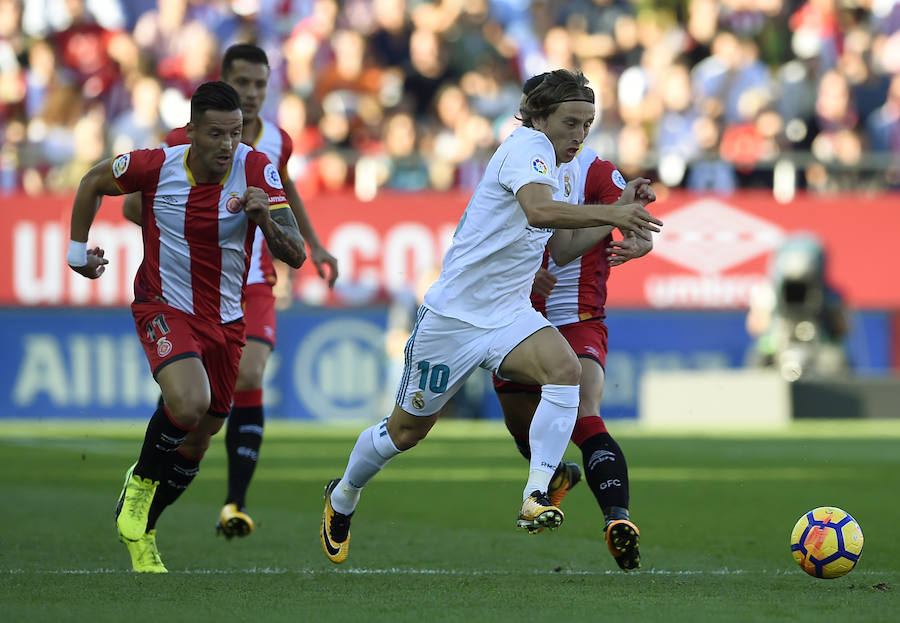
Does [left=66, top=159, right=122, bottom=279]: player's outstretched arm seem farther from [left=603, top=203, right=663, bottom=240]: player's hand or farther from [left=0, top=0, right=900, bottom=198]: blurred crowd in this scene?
[left=0, top=0, right=900, bottom=198]: blurred crowd

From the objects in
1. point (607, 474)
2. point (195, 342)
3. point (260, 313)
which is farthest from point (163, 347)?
point (607, 474)


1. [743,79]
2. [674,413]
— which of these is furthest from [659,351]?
[743,79]

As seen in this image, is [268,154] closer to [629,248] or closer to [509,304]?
[509,304]

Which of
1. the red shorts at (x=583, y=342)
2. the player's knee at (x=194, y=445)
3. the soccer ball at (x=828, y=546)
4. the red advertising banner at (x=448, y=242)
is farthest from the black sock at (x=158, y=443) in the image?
the red advertising banner at (x=448, y=242)

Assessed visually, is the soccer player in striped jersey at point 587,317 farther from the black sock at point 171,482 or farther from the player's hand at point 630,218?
the black sock at point 171,482

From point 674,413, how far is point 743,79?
15.3 feet

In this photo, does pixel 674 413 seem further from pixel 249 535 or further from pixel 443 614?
pixel 443 614

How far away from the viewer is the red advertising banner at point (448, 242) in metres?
17.6

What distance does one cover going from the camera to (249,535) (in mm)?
8141

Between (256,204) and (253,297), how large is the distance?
6.53 ft

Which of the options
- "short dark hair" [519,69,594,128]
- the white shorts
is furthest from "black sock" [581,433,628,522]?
"short dark hair" [519,69,594,128]

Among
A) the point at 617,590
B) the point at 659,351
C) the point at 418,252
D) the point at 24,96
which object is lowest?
the point at 617,590

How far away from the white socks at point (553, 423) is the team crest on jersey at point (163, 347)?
5.41 feet

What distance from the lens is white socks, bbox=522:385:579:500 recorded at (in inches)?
248
